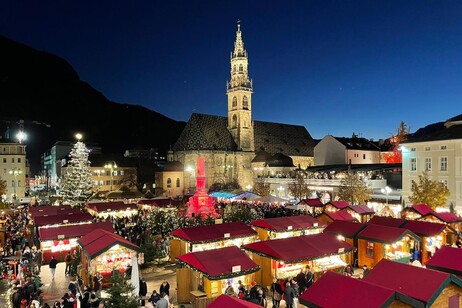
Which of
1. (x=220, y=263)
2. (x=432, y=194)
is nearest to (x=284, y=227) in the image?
(x=220, y=263)

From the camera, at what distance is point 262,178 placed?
5544cm

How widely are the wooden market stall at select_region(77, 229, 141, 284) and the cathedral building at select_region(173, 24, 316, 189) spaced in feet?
156

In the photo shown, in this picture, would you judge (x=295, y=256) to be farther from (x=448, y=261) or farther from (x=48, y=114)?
(x=48, y=114)

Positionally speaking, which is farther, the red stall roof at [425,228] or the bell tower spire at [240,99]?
the bell tower spire at [240,99]

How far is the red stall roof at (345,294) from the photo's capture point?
834cm

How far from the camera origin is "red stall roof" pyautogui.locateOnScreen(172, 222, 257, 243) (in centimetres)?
1842

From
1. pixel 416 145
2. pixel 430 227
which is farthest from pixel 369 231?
pixel 416 145

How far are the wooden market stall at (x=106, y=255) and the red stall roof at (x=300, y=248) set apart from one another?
5369 millimetres

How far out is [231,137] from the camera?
235 ft

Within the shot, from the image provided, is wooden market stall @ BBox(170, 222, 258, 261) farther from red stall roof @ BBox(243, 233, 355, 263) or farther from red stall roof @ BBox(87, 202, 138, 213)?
red stall roof @ BBox(87, 202, 138, 213)

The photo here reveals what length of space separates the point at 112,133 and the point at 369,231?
188045mm

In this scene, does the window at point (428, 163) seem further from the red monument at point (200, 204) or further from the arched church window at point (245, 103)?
the arched church window at point (245, 103)

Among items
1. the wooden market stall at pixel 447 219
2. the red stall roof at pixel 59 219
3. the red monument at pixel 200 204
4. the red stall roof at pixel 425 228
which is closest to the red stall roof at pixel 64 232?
the red stall roof at pixel 59 219

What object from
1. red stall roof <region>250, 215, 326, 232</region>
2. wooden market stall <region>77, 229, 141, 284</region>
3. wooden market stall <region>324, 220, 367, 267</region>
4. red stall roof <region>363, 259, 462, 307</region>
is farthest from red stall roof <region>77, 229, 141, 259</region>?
wooden market stall <region>324, 220, 367, 267</region>
